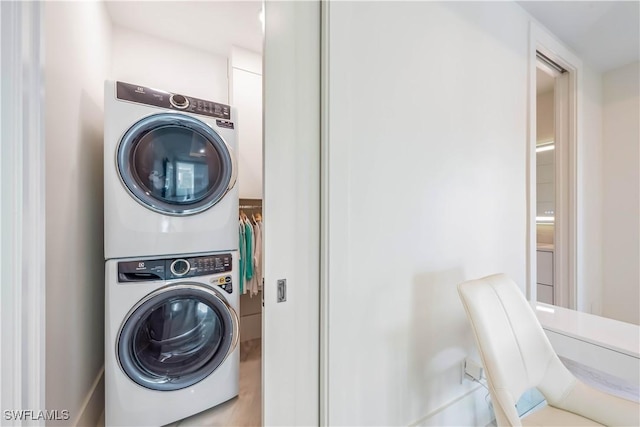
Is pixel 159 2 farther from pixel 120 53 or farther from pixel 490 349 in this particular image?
pixel 490 349

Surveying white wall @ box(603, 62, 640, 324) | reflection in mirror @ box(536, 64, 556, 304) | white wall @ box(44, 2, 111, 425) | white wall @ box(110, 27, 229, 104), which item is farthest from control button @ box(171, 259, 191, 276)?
white wall @ box(603, 62, 640, 324)

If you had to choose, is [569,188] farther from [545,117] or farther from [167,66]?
[167,66]

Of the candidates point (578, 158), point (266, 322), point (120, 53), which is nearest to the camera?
point (266, 322)

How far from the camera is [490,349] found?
3.20ft

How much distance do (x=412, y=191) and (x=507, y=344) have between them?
29.2 inches

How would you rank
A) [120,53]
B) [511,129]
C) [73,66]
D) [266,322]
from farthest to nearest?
[120,53]
[511,129]
[73,66]
[266,322]

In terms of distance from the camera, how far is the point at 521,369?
1.06 meters

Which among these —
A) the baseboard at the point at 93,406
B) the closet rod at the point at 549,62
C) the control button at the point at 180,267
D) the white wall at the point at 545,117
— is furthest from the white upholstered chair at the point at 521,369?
the white wall at the point at 545,117

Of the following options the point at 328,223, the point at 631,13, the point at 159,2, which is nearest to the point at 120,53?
the point at 159,2

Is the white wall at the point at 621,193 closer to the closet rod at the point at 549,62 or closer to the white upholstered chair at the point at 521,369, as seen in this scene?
the closet rod at the point at 549,62

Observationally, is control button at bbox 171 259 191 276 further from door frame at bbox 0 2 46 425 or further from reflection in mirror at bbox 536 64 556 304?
reflection in mirror at bbox 536 64 556 304

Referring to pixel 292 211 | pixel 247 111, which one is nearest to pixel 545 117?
pixel 247 111

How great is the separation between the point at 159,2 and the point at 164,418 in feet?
8.53

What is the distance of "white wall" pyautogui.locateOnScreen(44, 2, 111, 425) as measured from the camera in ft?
3.36
